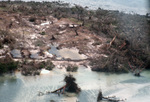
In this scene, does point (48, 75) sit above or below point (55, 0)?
below

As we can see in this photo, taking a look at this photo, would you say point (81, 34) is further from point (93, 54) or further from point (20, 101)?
point (20, 101)

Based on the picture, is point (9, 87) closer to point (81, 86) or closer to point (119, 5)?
point (81, 86)

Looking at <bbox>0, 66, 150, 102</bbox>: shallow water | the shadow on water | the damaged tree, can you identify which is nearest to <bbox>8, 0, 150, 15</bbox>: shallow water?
<bbox>0, 66, 150, 102</bbox>: shallow water

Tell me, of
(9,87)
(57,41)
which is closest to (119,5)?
(57,41)

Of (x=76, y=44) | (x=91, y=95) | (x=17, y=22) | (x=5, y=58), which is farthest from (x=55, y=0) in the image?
(x=91, y=95)

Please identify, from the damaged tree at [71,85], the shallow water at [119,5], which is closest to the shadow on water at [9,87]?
the damaged tree at [71,85]

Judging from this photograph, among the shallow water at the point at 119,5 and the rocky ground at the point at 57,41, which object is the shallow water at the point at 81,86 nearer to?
the rocky ground at the point at 57,41
